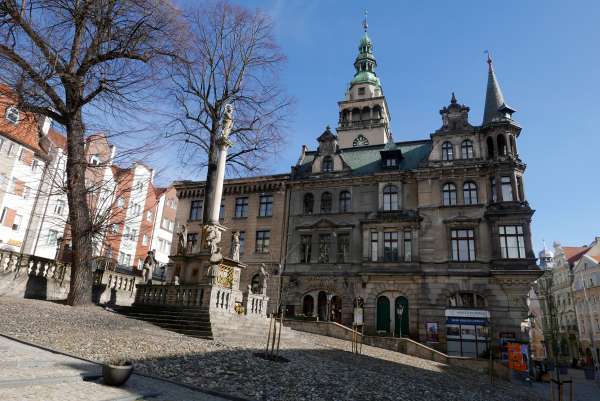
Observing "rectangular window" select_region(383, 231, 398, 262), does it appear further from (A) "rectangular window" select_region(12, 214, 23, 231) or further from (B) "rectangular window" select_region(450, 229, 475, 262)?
(A) "rectangular window" select_region(12, 214, 23, 231)

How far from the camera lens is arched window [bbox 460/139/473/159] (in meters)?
32.5

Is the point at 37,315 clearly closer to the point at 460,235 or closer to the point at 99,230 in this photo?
the point at 99,230

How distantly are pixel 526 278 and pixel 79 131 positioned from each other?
28639 mm

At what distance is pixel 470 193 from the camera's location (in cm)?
3117

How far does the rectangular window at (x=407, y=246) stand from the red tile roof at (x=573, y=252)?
5952cm

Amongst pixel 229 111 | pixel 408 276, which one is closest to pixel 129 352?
pixel 229 111

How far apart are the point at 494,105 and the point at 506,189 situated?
8.14 metres

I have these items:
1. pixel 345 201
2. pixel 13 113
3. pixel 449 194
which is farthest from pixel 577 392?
pixel 13 113

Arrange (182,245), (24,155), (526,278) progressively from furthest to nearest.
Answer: (24,155)
(526,278)
(182,245)

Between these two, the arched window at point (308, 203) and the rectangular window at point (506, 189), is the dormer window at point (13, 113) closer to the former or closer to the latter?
the arched window at point (308, 203)

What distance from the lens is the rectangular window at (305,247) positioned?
34000 millimetres

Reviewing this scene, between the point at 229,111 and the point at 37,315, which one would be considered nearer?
the point at 37,315

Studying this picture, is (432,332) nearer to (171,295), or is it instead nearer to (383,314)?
(383,314)

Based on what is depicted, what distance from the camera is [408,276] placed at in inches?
1180
